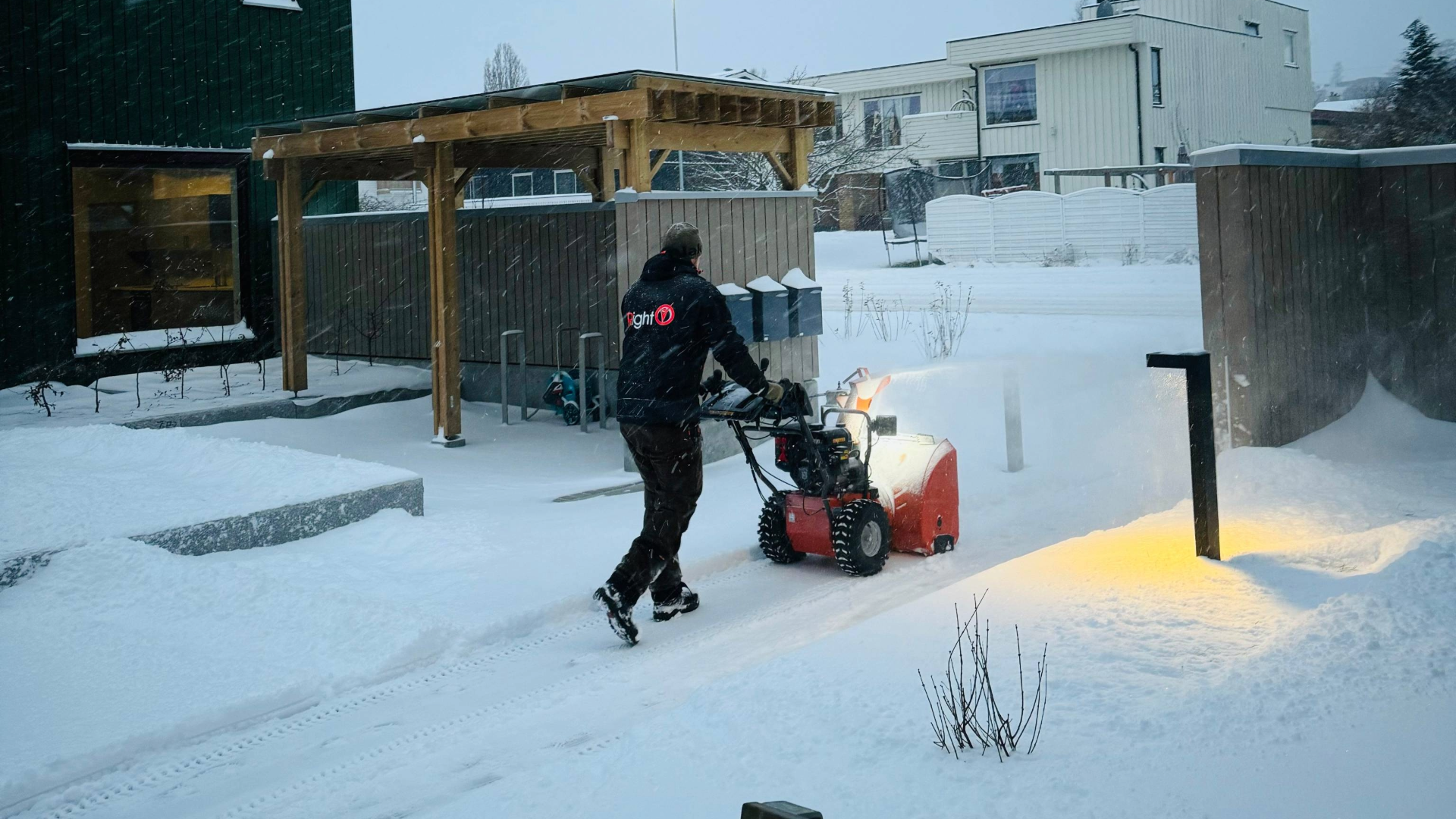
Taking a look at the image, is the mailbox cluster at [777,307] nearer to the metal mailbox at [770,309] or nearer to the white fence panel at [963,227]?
the metal mailbox at [770,309]

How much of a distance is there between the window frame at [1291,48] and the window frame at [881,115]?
12.7m

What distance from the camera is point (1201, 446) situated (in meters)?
6.87

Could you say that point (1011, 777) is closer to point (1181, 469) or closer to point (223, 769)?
point (223, 769)

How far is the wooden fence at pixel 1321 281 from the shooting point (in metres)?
9.26

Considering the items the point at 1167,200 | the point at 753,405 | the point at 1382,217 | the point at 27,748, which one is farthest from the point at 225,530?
the point at 1167,200

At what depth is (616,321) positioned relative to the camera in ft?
42.8

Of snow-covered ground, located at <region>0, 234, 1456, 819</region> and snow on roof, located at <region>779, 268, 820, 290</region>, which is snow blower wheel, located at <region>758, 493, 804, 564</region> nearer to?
snow-covered ground, located at <region>0, 234, 1456, 819</region>

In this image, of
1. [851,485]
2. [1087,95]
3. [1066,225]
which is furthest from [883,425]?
[1087,95]

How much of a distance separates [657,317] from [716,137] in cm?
544

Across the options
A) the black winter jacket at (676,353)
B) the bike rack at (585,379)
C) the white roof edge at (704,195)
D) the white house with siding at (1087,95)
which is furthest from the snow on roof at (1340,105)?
the black winter jacket at (676,353)

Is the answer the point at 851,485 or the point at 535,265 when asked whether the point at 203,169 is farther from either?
the point at 851,485

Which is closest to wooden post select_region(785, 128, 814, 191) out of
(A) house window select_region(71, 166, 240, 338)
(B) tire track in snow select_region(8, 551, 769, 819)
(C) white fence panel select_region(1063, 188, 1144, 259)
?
(B) tire track in snow select_region(8, 551, 769, 819)

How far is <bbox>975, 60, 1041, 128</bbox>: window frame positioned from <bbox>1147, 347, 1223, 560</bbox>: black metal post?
97.7 feet

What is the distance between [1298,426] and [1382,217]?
2089 mm
